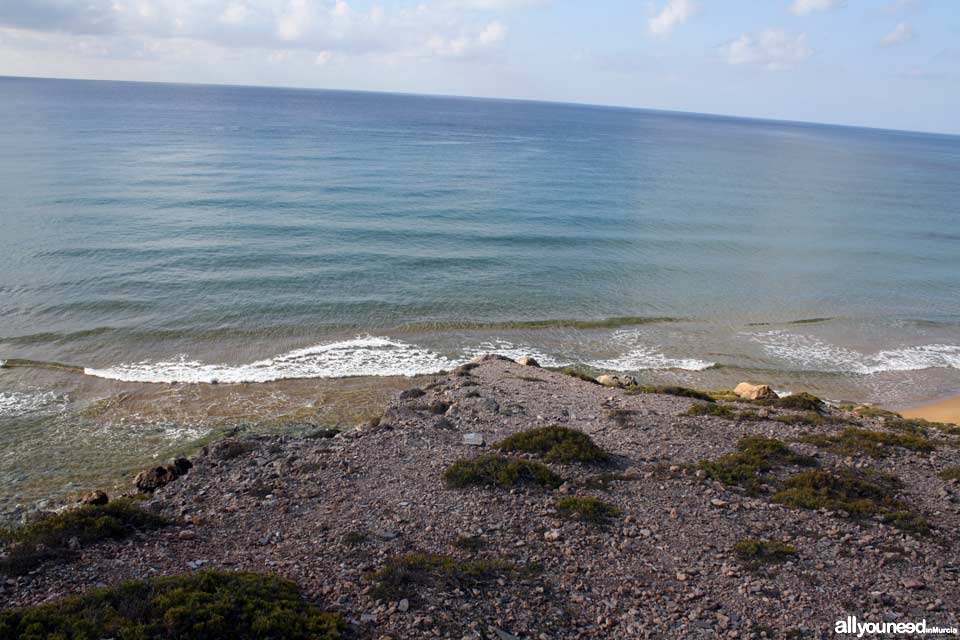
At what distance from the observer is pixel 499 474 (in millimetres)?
16922

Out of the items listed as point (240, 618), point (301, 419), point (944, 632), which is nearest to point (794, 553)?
point (944, 632)

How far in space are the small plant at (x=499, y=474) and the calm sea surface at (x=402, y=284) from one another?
11.9m

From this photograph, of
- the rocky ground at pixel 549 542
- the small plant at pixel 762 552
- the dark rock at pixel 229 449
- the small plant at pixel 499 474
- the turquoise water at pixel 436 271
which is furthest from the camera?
the turquoise water at pixel 436 271

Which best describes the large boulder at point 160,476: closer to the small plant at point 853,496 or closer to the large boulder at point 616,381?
the small plant at point 853,496

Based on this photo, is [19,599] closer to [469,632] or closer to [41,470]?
[469,632]

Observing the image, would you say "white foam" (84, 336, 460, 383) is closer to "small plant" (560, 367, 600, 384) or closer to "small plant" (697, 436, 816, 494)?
"small plant" (560, 367, 600, 384)

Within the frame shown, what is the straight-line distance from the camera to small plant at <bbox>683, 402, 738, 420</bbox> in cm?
2236

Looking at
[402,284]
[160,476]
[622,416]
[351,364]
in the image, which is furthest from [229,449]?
[402,284]

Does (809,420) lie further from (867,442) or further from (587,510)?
(587,510)

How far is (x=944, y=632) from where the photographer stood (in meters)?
11.2

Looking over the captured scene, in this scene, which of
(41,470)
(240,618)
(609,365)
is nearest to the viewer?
(240,618)

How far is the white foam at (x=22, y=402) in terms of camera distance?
→ 24.8 meters

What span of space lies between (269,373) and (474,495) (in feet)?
56.0

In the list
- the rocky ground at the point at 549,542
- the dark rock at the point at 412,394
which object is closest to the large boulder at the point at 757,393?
the rocky ground at the point at 549,542
